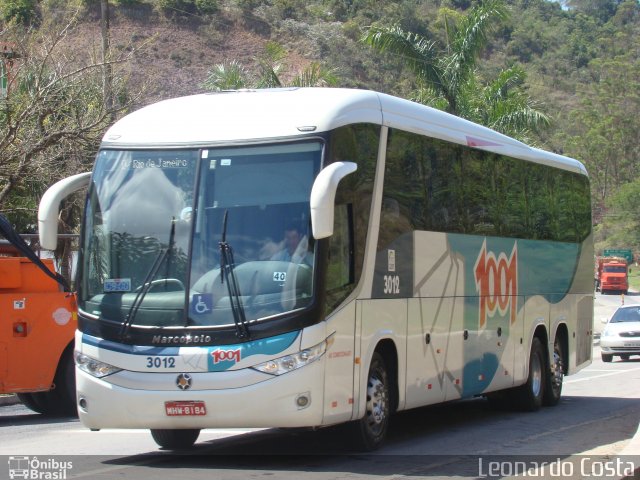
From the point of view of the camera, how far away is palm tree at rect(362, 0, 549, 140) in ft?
98.4

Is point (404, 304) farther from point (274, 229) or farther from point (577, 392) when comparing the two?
point (577, 392)

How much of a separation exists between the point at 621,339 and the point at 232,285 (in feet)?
67.5

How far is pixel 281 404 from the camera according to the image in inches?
357

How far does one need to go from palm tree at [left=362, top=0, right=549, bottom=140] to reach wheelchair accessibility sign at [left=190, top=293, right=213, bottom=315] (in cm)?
2107

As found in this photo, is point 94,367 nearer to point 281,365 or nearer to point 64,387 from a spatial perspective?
point 281,365

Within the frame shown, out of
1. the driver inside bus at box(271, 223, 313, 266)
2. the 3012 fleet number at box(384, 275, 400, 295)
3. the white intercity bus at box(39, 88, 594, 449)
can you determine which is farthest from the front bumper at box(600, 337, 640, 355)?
the driver inside bus at box(271, 223, 313, 266)

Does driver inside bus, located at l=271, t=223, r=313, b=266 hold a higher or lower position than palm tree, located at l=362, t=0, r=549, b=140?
lower

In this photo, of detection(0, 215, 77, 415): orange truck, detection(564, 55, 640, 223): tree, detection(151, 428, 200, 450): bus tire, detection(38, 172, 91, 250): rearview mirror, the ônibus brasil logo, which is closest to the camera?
detection(38, 172, 91, 250): rearview mirror

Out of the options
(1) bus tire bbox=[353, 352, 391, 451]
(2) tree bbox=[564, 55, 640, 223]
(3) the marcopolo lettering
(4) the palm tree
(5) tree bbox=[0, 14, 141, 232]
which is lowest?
(1) bus tire bbox=[353, 352, 391, 451]

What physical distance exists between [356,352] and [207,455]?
6.53ft

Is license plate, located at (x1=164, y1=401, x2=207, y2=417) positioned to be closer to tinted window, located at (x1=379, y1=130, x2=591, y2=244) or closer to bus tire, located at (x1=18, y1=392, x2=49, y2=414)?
tinted window, located at (x1=379, y1=130, x2=591, y2=244)

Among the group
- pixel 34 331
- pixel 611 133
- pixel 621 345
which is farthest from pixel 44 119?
pixel 611 133

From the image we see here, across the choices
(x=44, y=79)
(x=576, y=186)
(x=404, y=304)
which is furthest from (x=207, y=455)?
(x=44, y=79)

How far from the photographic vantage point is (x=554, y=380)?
646 inches
